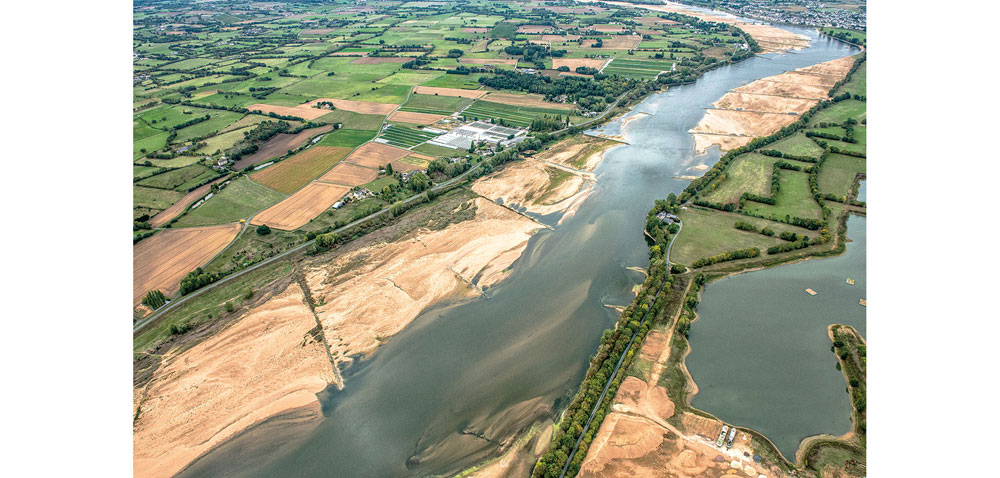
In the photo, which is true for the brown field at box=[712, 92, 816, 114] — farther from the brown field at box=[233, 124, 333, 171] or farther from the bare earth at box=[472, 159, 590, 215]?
the brown field at box=[233, 124, 333, 171]

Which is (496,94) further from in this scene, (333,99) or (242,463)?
(242,463)

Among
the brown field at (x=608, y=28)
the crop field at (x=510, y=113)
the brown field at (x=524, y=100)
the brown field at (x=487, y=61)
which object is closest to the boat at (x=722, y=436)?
the crop field at (x=510, y=113)

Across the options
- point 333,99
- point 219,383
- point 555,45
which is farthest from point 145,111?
point 555,45

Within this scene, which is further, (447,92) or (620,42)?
(620,42)

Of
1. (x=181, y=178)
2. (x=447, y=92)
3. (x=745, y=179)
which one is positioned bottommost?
(x=745, y=179)

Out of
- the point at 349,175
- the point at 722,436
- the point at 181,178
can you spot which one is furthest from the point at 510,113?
the point at 722,436

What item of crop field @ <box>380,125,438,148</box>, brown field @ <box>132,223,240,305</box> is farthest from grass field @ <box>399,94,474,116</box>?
brown field @ <box>132,223,240,305</box>

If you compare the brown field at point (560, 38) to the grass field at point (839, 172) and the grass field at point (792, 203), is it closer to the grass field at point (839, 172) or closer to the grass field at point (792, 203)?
the grass field at point (839, 172)

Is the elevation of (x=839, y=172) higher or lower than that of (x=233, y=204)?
higher

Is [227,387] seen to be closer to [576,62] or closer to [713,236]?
[713,236]
